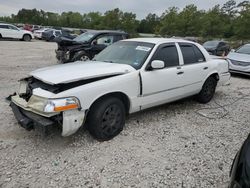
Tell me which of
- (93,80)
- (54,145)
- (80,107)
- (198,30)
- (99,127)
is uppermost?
(198,30)

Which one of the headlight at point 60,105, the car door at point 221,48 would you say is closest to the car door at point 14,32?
the car door at point 221,48

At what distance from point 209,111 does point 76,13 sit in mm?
89871

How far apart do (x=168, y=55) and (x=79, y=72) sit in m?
1.90

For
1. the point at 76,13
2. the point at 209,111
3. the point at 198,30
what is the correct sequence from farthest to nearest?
the point at 76,13, the point at 198,30, the point at 209,111

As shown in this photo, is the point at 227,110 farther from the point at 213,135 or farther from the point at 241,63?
the point at 241,63

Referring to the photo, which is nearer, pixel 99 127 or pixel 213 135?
pixel 99 127

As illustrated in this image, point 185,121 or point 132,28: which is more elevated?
point 132,28

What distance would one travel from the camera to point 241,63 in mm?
9570

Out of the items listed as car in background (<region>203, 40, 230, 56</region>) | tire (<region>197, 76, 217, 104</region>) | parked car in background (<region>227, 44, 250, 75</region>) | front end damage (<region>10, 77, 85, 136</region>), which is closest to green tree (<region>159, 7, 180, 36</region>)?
car in background (<region>203, 40, 230, 56</region>)

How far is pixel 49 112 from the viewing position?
3.19m

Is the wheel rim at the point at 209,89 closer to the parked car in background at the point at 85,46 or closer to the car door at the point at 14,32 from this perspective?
the parked car in background at the point at 85,46

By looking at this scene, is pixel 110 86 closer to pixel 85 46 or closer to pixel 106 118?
pixel 106 118

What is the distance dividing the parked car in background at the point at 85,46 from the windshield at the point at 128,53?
478cm

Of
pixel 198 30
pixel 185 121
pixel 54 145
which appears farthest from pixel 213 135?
pixel 198 30
